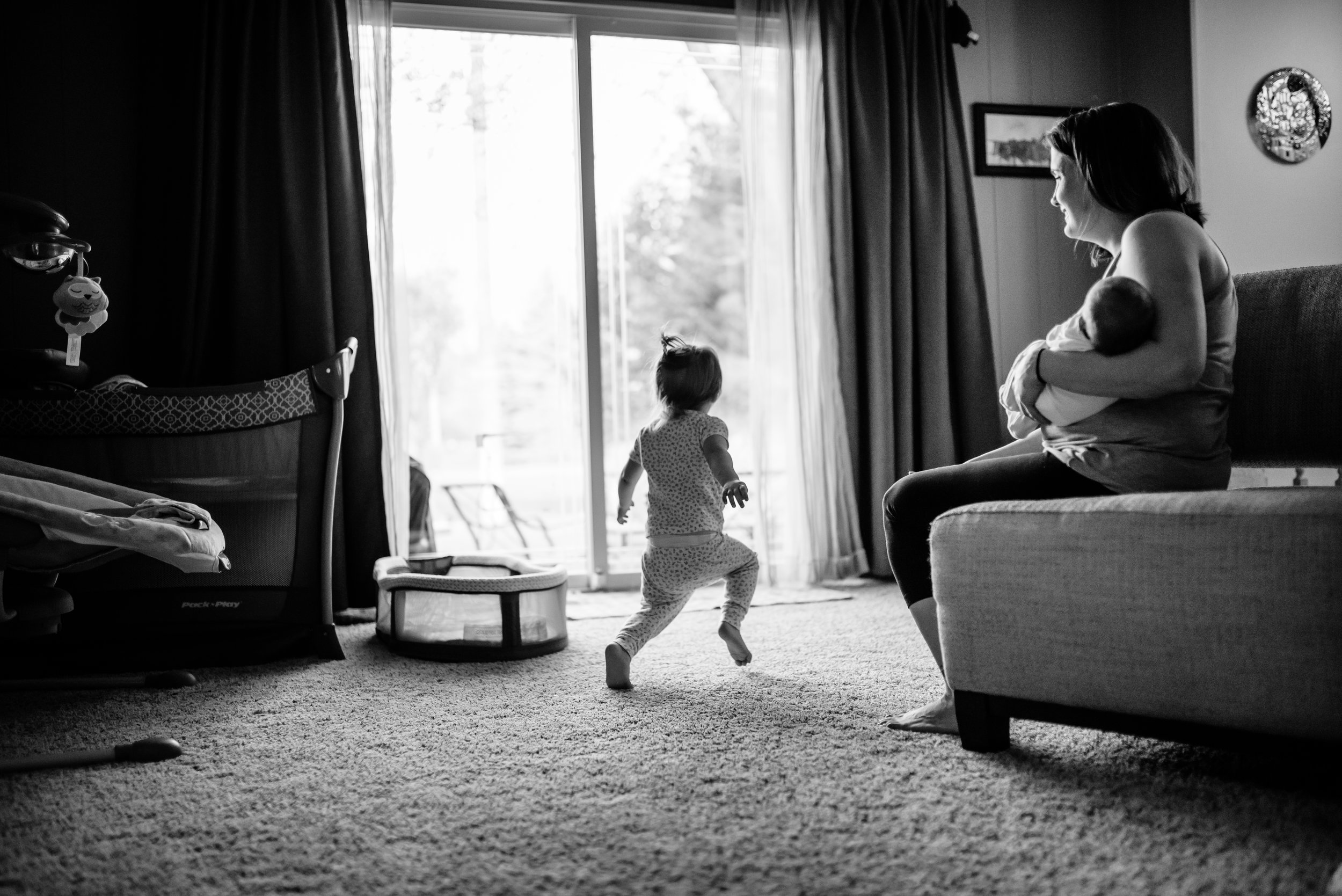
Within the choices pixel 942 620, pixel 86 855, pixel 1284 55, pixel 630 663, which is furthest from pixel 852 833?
pixel 1284 55

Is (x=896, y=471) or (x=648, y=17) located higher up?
(x=648, y=17)

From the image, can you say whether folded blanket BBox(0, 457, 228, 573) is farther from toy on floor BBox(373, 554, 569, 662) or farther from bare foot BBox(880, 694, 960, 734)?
bare foot BBox(880, 694, 960, 734)

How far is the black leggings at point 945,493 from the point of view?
63.4 inches

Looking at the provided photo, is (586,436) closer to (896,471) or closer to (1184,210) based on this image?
(896,471)

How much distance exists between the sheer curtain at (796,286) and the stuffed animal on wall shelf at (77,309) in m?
2.02

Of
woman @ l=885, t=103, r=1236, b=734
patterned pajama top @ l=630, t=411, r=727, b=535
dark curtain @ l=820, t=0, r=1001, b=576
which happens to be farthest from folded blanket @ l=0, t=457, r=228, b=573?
dark curtain @ l=820, t=0, r=1001, b=576

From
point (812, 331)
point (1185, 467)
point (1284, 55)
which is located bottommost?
point (1185, 467)

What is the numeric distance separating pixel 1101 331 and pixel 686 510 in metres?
0.98

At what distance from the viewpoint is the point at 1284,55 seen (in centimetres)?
375

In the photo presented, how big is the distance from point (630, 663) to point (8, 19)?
2713 millimetres

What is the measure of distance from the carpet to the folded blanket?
0.31 meters

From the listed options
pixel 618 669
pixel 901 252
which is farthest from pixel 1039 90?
pixel 618 669

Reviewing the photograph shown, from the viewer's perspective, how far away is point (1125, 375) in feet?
4.67

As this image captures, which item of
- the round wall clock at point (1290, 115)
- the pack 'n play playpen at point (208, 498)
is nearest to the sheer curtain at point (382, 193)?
the pack 'n play playpen at point (208, 498)
